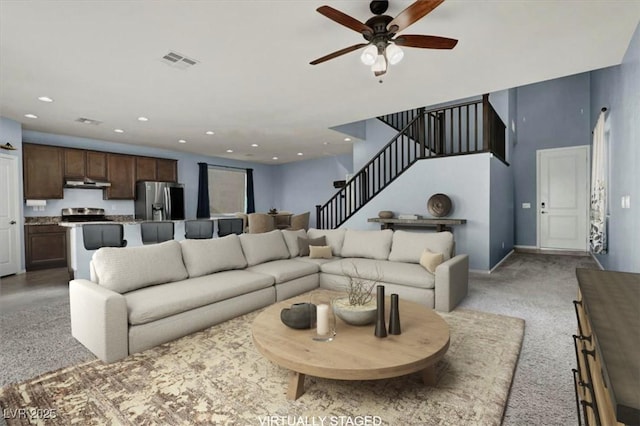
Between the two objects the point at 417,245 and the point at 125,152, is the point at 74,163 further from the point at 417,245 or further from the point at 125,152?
the point at 417,245

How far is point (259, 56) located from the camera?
3.25m

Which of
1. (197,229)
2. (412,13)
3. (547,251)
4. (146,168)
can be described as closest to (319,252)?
A: (197,229)

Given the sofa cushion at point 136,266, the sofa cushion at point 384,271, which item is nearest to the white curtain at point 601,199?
the sofa cushion at point 384,271

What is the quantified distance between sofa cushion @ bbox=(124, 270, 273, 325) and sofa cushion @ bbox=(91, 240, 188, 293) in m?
0.09

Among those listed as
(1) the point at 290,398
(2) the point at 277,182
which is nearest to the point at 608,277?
(1) the point at 290,398

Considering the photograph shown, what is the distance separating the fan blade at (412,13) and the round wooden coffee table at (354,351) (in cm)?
218

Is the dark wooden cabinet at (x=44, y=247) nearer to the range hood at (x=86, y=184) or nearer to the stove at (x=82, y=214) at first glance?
the stove at (x=82, y=214)

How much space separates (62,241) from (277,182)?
6.83 meters

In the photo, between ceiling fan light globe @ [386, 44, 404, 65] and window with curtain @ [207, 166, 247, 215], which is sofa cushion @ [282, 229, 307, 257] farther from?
window with curtain @ [207, 166, 247, 215]

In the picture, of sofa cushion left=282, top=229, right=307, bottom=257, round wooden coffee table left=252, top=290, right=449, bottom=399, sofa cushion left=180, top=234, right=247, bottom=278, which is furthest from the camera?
sofa cushion left=282, top=229, right=307, bottom=257

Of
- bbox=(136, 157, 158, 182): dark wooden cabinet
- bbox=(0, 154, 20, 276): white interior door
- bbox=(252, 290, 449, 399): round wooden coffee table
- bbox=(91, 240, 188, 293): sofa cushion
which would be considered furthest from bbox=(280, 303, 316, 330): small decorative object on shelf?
bbox=(136, 157, 158, 182): dark wooden cabinet

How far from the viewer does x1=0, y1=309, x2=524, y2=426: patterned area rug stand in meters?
1.76

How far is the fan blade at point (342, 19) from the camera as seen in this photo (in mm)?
2140

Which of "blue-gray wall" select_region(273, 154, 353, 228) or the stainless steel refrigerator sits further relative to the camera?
"blue-gray wall" select_region(273, 154, 353, 228)
